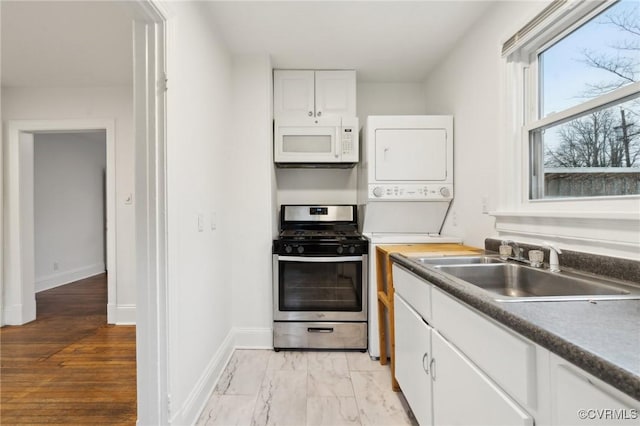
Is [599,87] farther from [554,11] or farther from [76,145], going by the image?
[76,145]

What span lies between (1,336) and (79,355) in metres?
1.06

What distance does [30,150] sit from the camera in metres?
3.02

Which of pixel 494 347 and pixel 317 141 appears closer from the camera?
pixel 494 347

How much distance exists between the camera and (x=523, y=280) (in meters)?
1.33

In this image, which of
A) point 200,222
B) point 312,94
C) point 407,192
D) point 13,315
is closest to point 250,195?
point 200,222

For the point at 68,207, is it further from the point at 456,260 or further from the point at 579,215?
the point at 579,215

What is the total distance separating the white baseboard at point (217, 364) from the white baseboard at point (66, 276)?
3.60m

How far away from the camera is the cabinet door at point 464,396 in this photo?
75cm


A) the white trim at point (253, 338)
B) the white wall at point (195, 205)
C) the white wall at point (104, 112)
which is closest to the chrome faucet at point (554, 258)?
the white wall at point (195, 205)

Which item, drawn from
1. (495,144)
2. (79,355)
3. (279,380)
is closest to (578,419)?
(495,144)

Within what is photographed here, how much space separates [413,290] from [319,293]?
1.07 metres

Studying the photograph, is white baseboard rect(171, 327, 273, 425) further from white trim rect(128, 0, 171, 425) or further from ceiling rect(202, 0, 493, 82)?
ceiling rect(202, 0, 493, 82)

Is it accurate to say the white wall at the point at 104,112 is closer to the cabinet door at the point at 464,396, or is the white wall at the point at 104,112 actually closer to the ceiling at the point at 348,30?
the ceiling at the point at 348,30

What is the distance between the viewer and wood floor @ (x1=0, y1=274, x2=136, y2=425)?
163 centimetres
